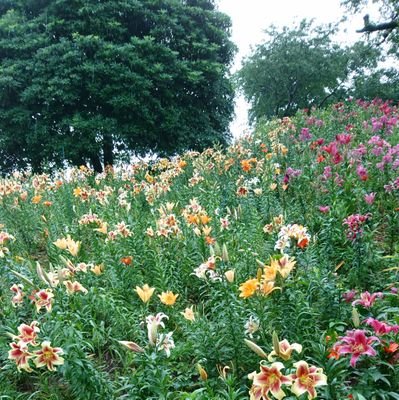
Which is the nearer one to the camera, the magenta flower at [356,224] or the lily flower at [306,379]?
the lily flower at [306,379]

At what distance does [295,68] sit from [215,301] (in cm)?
2457

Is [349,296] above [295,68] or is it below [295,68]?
below

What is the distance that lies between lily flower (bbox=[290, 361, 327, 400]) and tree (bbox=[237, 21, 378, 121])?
25117mm

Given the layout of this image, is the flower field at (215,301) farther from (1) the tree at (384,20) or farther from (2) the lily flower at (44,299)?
(1) the tree at (384,20)

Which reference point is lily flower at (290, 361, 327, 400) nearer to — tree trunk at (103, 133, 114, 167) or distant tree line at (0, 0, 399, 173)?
distant tree line at (0, 0, 399, 173)

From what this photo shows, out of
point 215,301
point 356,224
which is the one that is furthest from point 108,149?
point 356,224

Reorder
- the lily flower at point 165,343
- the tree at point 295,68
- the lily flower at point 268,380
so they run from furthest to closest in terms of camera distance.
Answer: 1. the tree at point 295,68
2. the lily flower at point 165,343
3. the lily flower at point 268,380

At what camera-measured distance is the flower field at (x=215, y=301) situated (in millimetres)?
2002

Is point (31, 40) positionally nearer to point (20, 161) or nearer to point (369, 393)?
point (20, 161)

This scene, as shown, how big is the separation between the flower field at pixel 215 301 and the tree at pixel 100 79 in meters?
7.93

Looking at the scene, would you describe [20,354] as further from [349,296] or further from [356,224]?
[356,224]

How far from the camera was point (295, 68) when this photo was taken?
24.8 metres

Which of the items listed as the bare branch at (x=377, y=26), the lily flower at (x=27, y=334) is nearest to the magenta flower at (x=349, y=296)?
the lily flower at (x=27, y=334)

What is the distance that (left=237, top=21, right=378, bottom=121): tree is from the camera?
24.8 meters
